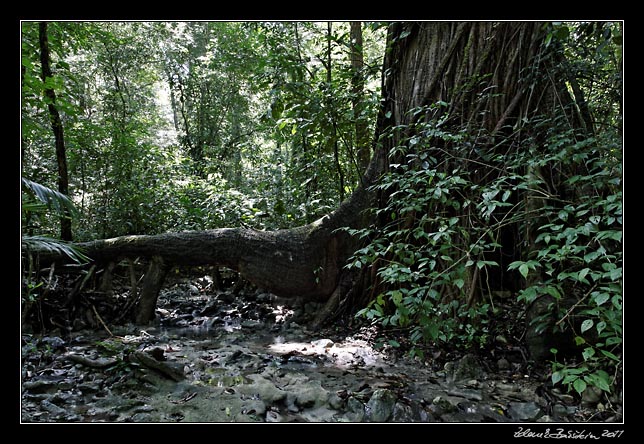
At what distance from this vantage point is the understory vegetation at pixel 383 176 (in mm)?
2691

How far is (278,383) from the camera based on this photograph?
2916 mm

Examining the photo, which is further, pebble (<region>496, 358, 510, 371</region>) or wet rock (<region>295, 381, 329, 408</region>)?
pebble (<region>496, 358, 510, 371</region>)

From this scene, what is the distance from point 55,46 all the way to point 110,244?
104 inches

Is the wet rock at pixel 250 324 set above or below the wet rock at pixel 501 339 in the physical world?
below

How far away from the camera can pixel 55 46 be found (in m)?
5.13

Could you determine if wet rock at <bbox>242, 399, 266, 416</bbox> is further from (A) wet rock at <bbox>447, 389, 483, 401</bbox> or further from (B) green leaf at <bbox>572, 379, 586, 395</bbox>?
(B) green leaf at <bbox>572, 379, 586, 395</bbox>

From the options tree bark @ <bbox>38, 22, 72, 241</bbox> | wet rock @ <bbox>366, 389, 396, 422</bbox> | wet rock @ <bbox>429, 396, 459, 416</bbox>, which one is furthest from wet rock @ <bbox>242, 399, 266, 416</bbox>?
tree bark @ <bbox>38, 22, 72, 241</bbox>

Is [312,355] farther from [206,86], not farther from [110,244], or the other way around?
[206,86]

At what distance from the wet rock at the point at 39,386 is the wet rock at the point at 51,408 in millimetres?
204

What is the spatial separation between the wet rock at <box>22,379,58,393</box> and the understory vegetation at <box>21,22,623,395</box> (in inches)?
27.8

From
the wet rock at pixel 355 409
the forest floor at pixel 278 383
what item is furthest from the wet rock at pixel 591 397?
the wet rock at pixel 355 409

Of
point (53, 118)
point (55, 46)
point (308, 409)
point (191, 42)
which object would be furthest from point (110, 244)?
point (191, 42)

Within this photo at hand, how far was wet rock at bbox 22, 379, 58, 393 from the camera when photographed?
2617 mm

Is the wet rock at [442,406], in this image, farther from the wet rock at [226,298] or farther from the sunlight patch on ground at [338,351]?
the wet rock at [226,298]
